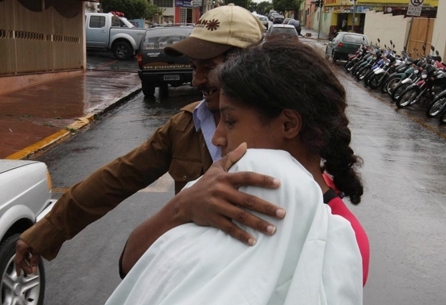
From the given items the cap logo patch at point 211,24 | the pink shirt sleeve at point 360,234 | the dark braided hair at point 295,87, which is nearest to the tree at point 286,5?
the cap logo patch at point 211,24

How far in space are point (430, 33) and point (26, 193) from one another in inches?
1058

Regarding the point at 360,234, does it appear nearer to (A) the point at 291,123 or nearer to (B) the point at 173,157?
(A) the point at 291,123

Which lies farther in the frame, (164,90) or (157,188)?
(164,90)

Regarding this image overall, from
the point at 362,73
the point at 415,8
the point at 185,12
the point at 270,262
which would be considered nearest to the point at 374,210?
the point at 270,262

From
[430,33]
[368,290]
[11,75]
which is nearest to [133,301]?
[368,290]

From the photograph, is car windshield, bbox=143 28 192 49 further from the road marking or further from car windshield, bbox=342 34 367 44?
car windshield, bbox=342 34 367 44

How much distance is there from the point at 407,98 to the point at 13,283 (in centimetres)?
1282

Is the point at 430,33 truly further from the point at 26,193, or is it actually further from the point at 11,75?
the point at 26,193

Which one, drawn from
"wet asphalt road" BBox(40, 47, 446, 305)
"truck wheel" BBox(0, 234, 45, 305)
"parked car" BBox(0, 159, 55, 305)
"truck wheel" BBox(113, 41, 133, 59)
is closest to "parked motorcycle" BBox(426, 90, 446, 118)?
"wet asphalt road" BBox(40, 47, 446, 305)

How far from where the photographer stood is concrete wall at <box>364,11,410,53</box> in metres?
33.4

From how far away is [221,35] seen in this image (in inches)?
77.4

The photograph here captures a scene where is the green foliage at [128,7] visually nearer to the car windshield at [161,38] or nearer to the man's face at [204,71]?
the car windshield at [161,38]

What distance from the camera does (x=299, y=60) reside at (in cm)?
129

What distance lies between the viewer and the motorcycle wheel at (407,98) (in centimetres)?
1407
